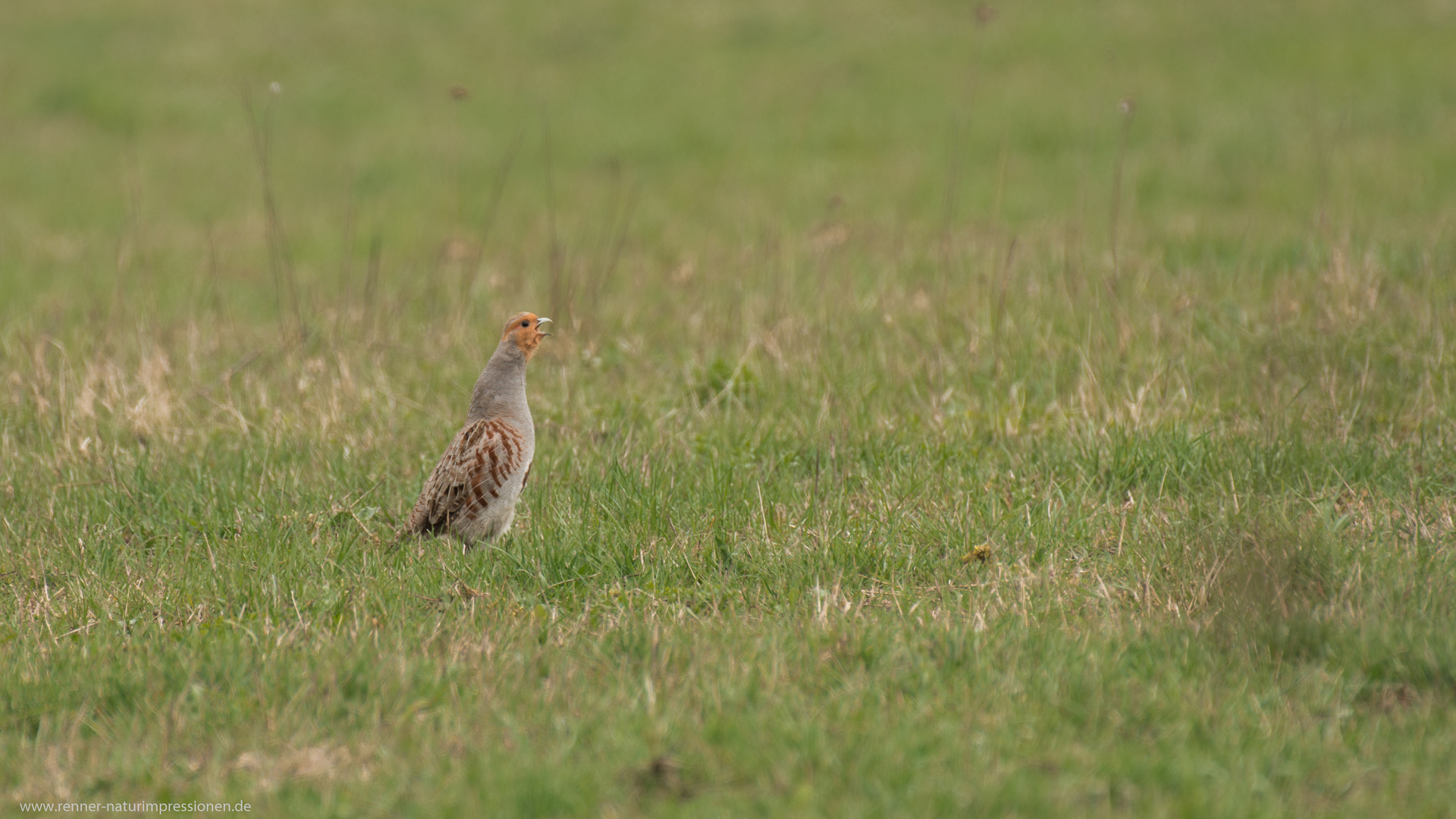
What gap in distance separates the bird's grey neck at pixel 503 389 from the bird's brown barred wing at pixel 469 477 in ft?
0.34

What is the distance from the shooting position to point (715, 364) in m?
6.90

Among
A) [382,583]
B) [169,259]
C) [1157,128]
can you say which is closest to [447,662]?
[382,583]

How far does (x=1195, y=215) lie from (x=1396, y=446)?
630 cm

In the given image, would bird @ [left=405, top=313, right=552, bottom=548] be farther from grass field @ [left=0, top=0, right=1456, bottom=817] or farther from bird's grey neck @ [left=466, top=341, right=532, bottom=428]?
grass field @ [left=0, top=0, right=1456, bottom=817]

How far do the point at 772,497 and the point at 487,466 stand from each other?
1.21 meters

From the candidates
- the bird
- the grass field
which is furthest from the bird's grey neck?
the grass field

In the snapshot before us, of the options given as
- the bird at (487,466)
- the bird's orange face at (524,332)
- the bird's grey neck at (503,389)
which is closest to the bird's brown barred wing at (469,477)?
the bird at (487,466)

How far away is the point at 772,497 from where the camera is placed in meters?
5.27

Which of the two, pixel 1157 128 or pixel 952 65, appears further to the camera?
pixel 952 65

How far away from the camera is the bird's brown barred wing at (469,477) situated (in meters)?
4.87

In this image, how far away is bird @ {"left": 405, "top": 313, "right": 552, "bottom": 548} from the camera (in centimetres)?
488

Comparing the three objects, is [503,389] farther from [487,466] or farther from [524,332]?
[487,466]

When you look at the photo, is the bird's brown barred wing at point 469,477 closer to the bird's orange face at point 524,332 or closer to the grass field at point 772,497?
the grass field at point 772,497

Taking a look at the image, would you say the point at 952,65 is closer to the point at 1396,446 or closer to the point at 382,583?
the point at 1396,446
